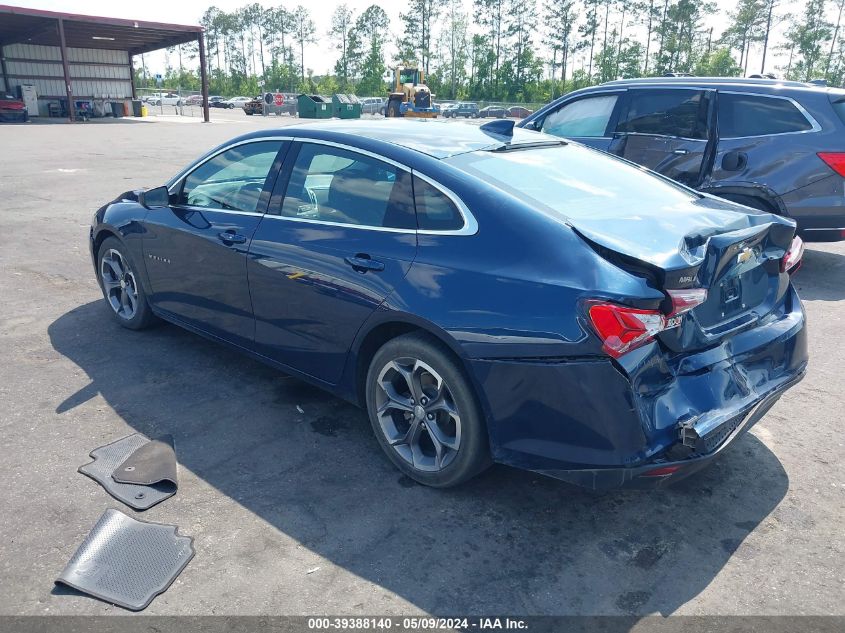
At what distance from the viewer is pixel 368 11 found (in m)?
97.1

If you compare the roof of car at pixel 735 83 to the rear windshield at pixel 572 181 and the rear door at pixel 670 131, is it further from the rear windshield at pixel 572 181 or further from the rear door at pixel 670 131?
the rear windshield at pixel 572 181

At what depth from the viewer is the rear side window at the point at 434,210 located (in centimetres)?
322

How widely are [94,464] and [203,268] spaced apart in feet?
4.70

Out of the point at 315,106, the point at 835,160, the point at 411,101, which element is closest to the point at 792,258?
the point at 835,160

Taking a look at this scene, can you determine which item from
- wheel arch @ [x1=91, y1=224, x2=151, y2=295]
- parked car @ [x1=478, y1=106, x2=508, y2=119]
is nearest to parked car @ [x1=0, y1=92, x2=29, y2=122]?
parked car @ [x1=478, y1=106, x2=508, y2=119]

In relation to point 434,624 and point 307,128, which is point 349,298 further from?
point 434,624

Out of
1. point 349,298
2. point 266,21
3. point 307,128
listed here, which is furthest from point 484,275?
point 266,21

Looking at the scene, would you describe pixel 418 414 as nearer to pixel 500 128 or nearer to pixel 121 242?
pixel 500 128

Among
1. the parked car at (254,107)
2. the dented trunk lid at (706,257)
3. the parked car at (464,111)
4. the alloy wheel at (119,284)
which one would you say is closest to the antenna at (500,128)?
the dented trunk lid at (706,257)

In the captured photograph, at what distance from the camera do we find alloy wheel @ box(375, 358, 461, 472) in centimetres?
325

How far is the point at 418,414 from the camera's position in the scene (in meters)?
3.35

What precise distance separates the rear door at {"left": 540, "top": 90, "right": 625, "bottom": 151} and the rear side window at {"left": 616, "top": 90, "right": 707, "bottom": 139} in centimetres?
16

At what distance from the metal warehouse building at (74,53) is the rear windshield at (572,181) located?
125ft

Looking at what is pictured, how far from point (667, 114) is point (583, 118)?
3.41 feet
